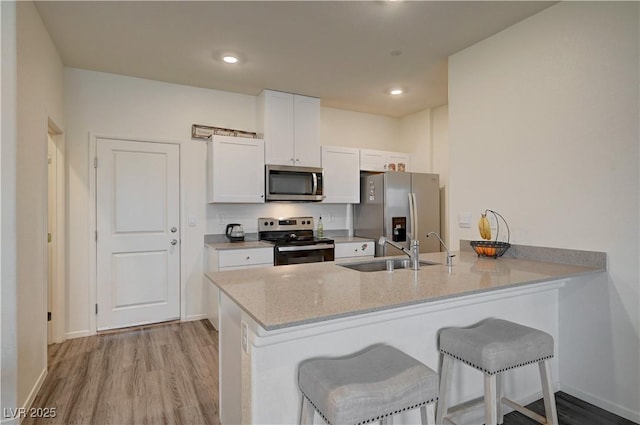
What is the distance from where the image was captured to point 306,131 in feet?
13.6

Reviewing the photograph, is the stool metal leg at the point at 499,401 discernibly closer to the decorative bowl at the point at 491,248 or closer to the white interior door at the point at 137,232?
the decorative bowl at the point at 491,248

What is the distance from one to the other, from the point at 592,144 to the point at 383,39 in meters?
1.66

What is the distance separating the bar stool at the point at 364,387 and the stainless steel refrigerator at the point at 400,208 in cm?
276

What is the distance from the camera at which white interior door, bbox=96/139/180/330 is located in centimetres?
351

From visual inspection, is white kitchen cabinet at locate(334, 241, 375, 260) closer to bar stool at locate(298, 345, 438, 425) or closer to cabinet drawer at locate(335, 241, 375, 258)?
cabinet drawer at locate(335, 241, 375, 258)

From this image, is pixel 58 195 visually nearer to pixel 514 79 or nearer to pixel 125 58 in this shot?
pixel 125 58

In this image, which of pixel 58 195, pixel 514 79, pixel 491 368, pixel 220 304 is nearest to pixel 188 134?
pixel 58 195

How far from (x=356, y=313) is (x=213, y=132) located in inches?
129

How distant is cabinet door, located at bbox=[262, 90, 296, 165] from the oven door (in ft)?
3.36

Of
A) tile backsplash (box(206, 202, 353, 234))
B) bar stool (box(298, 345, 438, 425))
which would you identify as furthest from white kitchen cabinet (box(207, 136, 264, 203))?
bar stool (box(298, 345, 438, 425))

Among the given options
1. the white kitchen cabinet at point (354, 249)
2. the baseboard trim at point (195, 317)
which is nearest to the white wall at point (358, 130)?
the white kitchen cabinet at point (354, 249)

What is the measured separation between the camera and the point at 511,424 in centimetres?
193

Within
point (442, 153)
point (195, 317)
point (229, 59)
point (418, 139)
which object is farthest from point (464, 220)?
point (195, 317)

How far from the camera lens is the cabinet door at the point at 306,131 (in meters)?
4.08
